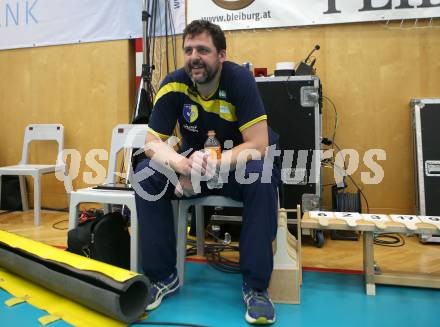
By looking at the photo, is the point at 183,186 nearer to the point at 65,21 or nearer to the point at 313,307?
the point at 313,307

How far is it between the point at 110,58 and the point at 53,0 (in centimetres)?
76

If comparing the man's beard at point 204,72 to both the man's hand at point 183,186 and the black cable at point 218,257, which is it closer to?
the man's hand at point 183,186

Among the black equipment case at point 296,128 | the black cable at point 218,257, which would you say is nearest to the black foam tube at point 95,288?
the black cable at point 218,257

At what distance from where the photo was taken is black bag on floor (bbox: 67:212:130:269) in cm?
159

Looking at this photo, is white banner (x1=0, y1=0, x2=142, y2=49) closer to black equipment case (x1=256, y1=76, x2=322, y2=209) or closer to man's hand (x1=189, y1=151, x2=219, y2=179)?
black equipment case (x1=256, y1=76, x2=322, y2=209)

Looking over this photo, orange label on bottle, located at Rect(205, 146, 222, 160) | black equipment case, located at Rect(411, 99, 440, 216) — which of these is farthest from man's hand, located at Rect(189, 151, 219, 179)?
black equipment case, located at Rect(411, 99, 440, 216)

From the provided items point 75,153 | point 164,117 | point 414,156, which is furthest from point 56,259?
point 414,156

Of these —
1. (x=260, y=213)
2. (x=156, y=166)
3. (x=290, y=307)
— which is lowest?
(x=290, y=307)

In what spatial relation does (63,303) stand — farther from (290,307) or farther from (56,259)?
(290,307)

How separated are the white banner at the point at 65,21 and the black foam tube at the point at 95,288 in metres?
2.12

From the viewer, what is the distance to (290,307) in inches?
55.6

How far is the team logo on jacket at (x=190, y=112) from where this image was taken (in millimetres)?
1606

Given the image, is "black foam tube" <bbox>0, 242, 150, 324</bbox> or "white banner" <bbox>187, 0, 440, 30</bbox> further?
"white banner" <bbox>187, 0, 440, 30</bbox>

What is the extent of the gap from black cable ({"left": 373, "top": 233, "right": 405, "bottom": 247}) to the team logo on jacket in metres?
1.40
